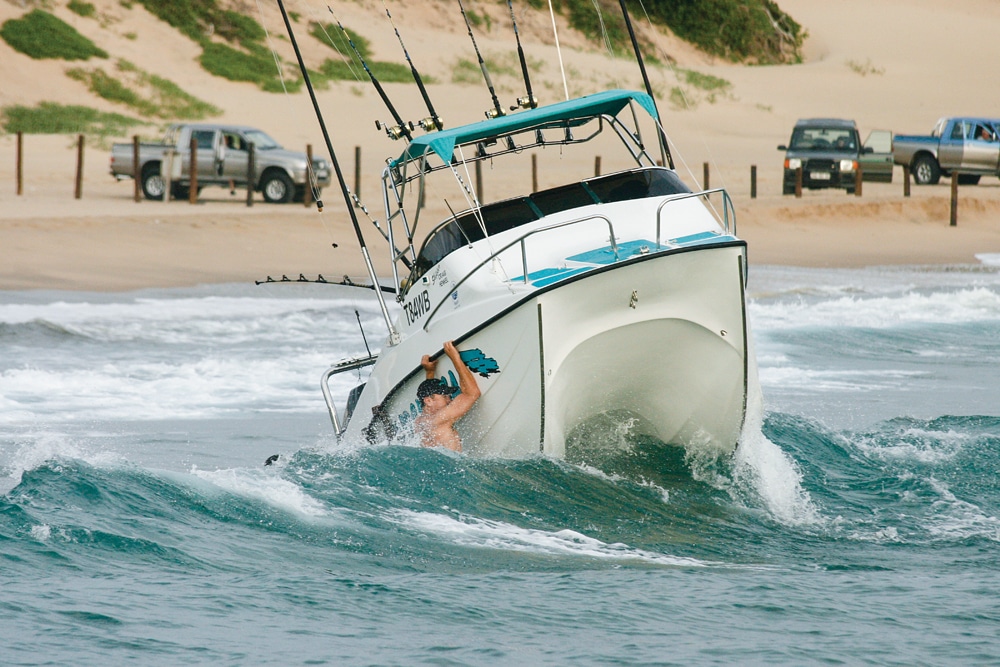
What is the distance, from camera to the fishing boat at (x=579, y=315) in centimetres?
797

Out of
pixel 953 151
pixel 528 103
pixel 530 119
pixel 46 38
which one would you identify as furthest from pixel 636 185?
pixel 46 38

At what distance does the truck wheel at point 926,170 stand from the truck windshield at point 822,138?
7.71ft

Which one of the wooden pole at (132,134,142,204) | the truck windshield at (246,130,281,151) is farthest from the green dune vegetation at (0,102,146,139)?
the truck windshield at (246,130,281,151)

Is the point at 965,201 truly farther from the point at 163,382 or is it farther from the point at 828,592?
the point at 828,592

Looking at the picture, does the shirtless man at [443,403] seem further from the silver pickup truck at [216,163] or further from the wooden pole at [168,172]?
the wooden pole at [168,172]

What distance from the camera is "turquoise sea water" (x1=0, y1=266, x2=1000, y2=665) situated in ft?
21.2

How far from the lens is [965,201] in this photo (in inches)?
1291

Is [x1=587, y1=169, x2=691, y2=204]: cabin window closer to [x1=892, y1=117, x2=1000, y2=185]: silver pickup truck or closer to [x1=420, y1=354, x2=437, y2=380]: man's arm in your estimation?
[x1=420, y1=354, x2=437, y2=380]: man's arm

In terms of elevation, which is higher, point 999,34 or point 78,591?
point 999,34

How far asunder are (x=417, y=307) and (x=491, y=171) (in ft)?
32.8

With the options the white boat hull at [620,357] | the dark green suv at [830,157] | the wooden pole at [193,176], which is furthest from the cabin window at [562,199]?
the dark green suv at [830,157]

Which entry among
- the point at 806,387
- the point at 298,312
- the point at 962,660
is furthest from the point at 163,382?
the point at 962,660

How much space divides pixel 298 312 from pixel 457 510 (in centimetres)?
1236

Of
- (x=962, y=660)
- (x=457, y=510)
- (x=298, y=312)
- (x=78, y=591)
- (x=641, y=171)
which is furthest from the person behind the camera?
(x=298, y=312)
